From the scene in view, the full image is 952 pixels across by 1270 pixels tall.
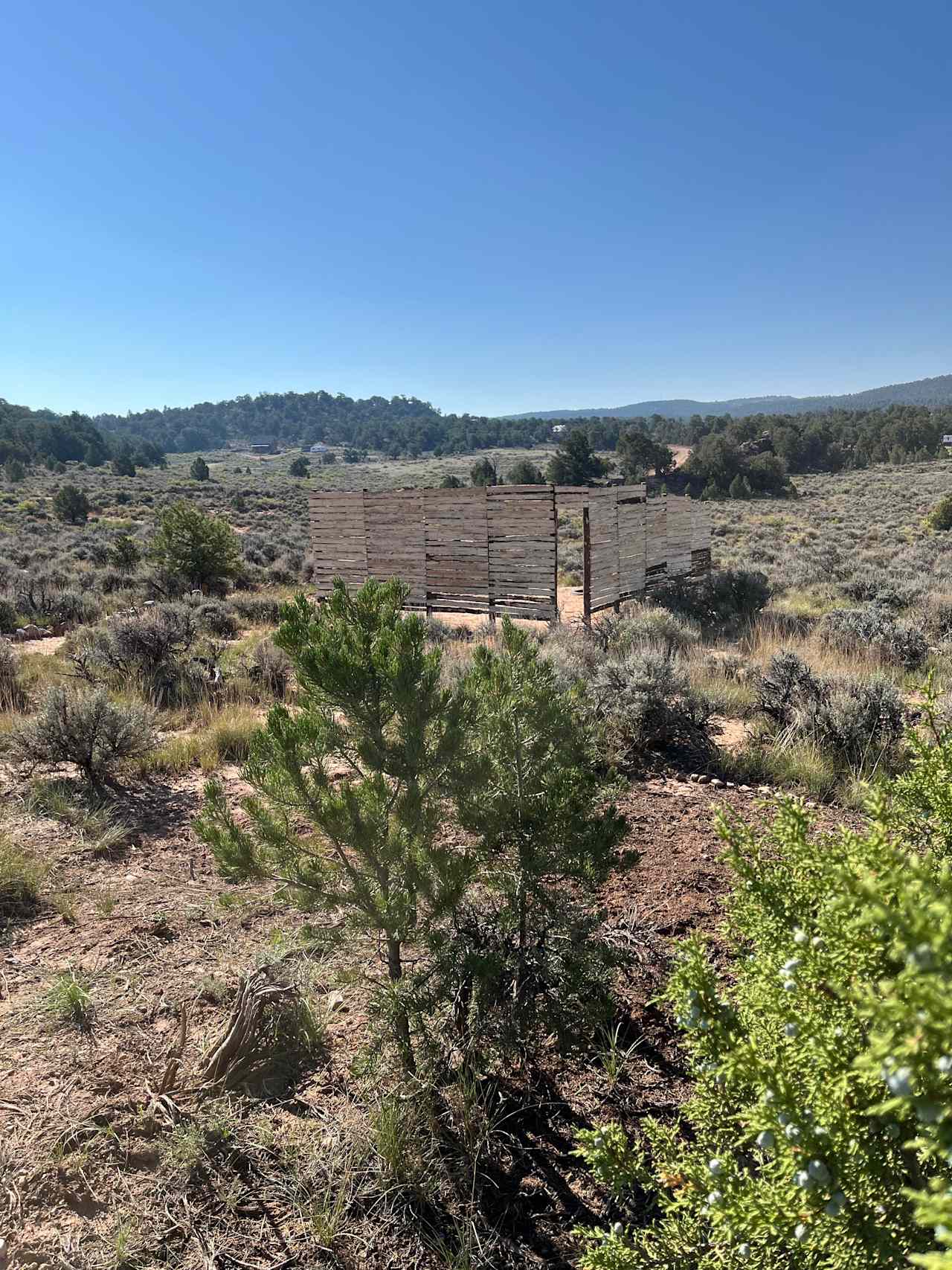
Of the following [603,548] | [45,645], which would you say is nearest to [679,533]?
[603,548]

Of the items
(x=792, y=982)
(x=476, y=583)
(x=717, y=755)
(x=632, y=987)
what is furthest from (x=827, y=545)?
(x=792, y=982)

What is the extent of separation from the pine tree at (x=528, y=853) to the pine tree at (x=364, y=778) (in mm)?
143

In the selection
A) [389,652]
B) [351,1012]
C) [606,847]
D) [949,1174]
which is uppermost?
[389,652]

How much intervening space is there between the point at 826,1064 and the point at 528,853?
→ 4.68 ft

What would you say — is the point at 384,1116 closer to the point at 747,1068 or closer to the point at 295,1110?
the point at 295,1110

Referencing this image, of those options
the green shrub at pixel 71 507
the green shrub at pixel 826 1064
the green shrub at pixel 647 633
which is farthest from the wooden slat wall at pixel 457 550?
the green shrub at pixel 71 507

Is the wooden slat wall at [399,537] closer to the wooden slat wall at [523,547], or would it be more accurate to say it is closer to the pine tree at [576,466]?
the wooden slat wall at [523,547]

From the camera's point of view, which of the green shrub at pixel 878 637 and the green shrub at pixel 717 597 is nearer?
the green shrub at pixel 878 637

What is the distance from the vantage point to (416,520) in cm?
1285

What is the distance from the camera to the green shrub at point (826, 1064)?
0.78m

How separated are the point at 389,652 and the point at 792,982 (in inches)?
56.8

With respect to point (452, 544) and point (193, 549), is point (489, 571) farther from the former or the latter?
point (193, 549)

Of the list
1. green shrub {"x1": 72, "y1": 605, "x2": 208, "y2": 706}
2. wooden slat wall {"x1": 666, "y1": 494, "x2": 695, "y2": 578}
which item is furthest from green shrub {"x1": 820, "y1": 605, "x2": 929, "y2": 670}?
green shrub {"x1": 72, "y1": 605, "x2": 208, "y2": 706}

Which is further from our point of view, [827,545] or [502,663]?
[827,545]
